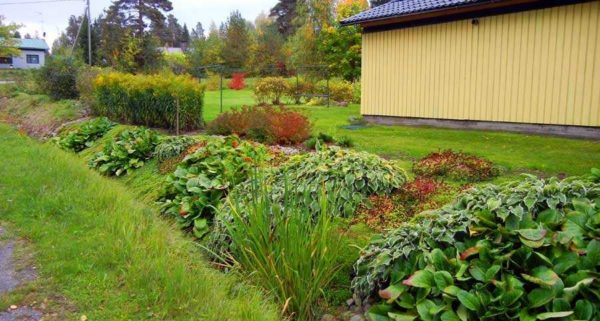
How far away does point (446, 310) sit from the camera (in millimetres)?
2854

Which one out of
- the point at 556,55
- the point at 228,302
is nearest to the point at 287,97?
the point at 556,55

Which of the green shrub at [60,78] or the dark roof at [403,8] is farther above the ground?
the dark roof at [403,8]

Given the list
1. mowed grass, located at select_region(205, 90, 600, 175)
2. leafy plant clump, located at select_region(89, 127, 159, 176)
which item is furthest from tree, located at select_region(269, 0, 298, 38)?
leafy plant clump, located at select_region(89, 127, 159, 176)

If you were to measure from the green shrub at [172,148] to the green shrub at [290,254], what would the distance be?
425 cm

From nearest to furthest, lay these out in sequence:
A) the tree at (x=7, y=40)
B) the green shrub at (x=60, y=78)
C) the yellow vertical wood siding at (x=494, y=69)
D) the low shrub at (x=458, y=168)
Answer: the low shrub at (x=458, y=168)
the yellow vertical wood siding at (x=494, y=69)
the green shrub at (x=60, y=78)
the tree at (x=7, y=40)

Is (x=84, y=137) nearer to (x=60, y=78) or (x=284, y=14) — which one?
(x=60, y=78)

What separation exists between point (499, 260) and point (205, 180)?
364 cm

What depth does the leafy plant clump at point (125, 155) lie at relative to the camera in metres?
8.14

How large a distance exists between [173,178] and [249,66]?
29334mm

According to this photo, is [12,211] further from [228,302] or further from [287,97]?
[287,97]

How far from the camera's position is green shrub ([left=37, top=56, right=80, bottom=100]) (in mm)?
18062

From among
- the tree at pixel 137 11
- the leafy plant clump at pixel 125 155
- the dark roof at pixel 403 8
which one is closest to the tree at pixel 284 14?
the tree at pixel 137 11

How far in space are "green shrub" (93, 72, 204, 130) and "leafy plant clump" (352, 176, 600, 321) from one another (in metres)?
8.50

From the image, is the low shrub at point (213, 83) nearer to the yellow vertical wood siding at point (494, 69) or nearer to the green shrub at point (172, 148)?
the yellow vertical wood siding at point (494, 69)
